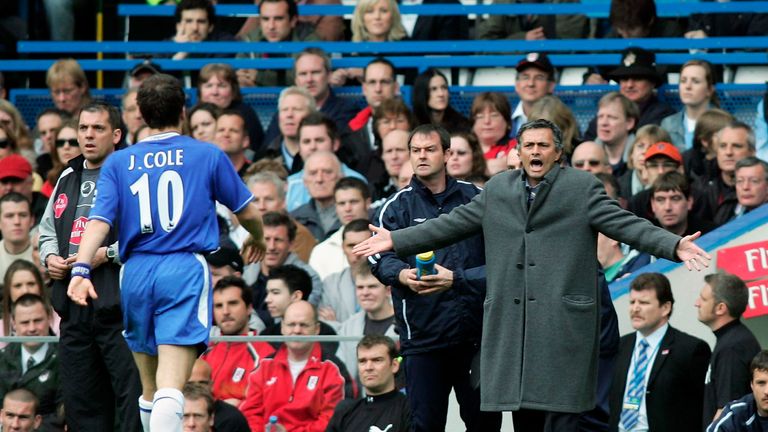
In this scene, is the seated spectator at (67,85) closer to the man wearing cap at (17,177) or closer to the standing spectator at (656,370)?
the man wearing cap at (17,177)

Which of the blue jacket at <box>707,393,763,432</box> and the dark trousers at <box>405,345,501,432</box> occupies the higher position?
the dark trousers at <box>405,345,501,432</box>

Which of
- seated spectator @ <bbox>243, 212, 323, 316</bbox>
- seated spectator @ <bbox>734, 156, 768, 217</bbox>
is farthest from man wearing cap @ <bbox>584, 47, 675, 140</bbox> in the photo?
seated spectator @ <bbox>243, 212, 323, 316</bbox>

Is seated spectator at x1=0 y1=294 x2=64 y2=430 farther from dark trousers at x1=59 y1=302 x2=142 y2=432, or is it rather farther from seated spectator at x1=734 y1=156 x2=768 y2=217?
seated spectator at x1=734 y1=156 x2=768 y2=217

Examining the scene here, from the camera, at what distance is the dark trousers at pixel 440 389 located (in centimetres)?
916

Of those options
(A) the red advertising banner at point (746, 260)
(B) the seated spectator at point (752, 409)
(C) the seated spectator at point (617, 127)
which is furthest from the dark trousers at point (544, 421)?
(C) the seated spectator at point (617, 127)

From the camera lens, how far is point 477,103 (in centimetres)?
1405

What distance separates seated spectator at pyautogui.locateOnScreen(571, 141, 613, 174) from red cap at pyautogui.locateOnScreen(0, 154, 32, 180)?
478cm

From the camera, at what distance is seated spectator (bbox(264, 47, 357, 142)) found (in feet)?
50.2

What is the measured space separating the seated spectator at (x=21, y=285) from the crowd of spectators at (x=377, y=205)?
2 centimetres

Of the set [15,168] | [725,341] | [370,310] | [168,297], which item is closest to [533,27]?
[15,168]

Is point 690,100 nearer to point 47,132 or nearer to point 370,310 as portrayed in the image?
point 370,310

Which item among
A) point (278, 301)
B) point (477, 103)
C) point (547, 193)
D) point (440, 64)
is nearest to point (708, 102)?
point (477, 103)

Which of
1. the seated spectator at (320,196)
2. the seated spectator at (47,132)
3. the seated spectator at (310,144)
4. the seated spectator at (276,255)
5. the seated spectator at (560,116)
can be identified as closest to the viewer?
the seated spectator at (276,255)

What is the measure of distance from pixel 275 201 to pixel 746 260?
12.6 ft
